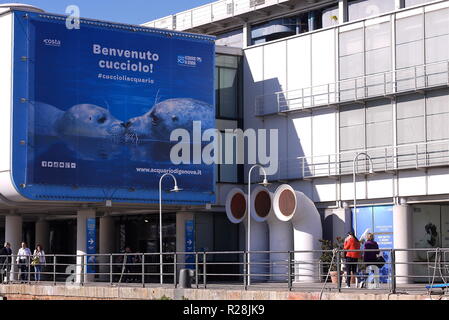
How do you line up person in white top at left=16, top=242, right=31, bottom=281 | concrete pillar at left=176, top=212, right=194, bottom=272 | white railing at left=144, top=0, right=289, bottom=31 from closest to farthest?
person in white top at left=16, top=242, right=31, bottom=281
concrete pillar at left=176, top=212, right=194, bottom=272
white railing at left=144, top=0, right=289, bottom=31

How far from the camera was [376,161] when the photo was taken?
44.3 m

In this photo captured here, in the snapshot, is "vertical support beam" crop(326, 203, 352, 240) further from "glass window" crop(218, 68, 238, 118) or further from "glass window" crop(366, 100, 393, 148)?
"glass window" crop(218, 68, 238, 118)

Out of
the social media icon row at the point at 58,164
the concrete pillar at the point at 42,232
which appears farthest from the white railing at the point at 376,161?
the concrete pillar at the point at 42,232

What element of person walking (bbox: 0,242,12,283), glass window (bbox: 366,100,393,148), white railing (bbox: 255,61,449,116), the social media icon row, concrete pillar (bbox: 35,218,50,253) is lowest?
person walking (bbox: 0,242,12,283)

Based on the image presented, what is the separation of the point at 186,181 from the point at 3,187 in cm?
831

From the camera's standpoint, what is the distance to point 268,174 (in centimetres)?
4912

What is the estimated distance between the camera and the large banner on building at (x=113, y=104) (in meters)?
42.7

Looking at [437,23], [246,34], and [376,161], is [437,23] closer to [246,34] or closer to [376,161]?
[376,161]

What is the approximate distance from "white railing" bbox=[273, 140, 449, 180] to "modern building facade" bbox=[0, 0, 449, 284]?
0.05 m

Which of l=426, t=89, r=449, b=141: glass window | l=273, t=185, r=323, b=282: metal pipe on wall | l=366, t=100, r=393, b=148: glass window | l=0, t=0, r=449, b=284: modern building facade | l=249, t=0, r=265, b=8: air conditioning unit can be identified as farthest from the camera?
l=249, t=0, r=265, b=8: air conditioning unit

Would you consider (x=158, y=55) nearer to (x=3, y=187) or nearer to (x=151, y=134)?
(x=151, y=134)

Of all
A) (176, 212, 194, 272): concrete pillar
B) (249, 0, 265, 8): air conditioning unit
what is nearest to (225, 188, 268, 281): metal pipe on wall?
(176, 212, 194, 272): concrete pillar

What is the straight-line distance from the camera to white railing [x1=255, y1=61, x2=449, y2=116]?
4231cm
